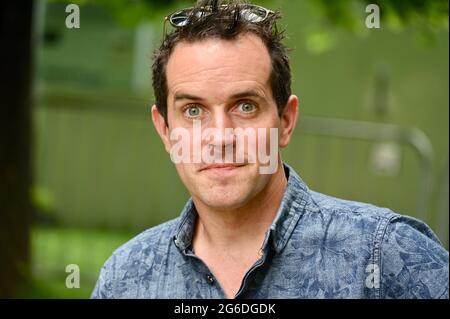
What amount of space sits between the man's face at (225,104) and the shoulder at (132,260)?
12.0 inches

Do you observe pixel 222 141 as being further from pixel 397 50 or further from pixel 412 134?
pixel 397 50

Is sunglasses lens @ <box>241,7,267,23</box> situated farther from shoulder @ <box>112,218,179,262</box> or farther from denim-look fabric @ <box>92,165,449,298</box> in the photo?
shoulder @ <box>112,218,179,262</box>

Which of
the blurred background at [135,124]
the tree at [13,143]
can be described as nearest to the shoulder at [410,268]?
the blurred background at [135,124]

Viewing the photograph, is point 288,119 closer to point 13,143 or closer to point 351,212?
point 351,212

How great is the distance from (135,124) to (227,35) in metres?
5.47

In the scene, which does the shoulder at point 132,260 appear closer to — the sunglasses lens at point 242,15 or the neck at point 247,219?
the neck at point 247,219

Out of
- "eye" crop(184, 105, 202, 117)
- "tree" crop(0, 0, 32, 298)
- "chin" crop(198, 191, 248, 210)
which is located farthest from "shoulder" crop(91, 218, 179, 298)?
"tree" crop(0, 0, 32, 298)

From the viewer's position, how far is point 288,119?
210 centimetres

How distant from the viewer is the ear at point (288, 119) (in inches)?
81.4

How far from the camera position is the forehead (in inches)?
77.4

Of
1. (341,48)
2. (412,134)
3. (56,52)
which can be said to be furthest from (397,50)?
(56,52)

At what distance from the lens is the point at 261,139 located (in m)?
2.00

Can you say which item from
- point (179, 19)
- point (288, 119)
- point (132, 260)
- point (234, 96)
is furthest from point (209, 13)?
point (132, 260)

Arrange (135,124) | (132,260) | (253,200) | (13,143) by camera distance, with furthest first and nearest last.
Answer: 1. (135,124)
2. (13,143)
3. (132,260)
4. (253,200)
